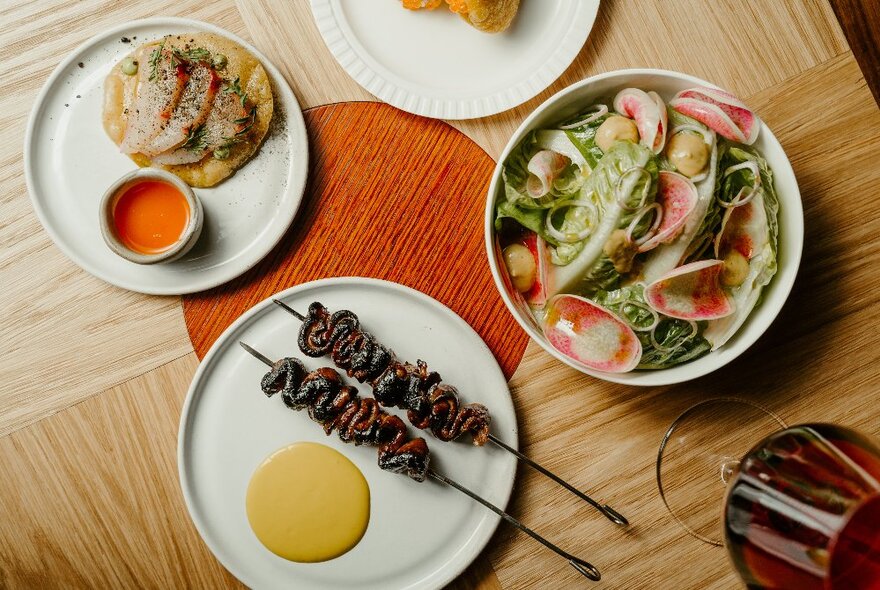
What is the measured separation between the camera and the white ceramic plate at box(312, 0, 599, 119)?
169 cm

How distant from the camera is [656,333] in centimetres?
154

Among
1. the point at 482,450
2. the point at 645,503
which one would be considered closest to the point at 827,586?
the point at 645,503

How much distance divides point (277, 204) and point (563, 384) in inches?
34.3

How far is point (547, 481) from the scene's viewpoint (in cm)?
173

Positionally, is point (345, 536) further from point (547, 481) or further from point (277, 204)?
point (277, 204)

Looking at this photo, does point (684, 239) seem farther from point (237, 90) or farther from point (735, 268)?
point (237, 90)

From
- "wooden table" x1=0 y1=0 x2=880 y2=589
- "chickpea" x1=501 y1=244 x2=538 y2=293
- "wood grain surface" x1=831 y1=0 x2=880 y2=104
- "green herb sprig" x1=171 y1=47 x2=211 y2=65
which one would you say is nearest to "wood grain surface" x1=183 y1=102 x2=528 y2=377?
"wooden table" x1=0 y1=0 x2=880 y2=589

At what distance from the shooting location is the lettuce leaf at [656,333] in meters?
1.51

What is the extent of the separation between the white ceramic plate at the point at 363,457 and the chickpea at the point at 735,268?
1.99ft

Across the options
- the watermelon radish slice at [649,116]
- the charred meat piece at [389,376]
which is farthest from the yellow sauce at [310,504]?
the watermelon radish slice at [649,116]

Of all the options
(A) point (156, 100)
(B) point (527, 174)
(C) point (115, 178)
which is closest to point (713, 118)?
(B) point (527, 174)

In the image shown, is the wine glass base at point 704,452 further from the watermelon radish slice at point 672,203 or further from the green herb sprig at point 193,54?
the green herb sprig at point 193,54

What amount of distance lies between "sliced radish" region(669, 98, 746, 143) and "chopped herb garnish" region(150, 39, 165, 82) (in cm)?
125

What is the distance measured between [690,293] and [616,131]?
1.28 ft
